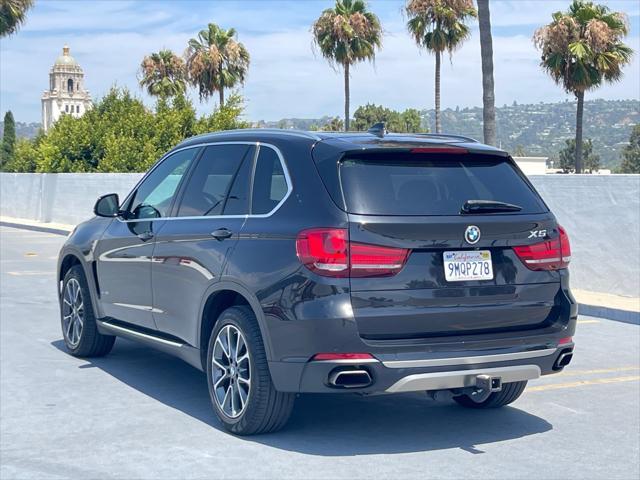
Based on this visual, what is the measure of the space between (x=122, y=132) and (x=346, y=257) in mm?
29746

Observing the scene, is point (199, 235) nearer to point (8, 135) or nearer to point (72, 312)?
point (72, 312)

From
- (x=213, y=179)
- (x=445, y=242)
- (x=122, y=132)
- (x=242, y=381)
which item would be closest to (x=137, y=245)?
(x=213, y=179)

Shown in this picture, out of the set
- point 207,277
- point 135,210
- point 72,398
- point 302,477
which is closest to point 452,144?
point 207,277

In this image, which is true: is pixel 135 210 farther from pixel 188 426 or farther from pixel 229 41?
pixel 229 41

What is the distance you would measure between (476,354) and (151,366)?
3655mm

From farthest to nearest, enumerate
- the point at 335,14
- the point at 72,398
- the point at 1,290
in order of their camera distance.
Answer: the point at 335,14, the point at 1,290, the point at 72,398

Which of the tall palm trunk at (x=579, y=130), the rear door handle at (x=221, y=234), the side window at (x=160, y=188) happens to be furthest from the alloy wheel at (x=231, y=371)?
the tall palm trunk at (x=579, y=130)

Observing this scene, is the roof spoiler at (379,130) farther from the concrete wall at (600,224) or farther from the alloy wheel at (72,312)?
the concrete wall at (600,224)

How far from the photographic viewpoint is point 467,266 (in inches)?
237

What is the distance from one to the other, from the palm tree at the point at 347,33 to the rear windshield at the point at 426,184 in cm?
4877

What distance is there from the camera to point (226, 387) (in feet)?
21.7

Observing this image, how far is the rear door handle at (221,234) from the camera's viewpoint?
660cm

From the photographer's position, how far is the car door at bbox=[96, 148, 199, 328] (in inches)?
302

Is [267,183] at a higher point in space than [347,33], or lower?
lower
